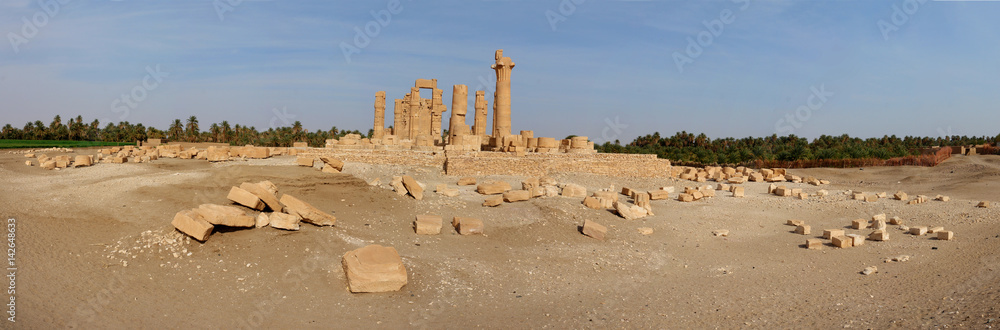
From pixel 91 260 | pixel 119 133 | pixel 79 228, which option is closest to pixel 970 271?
pixel 91 260

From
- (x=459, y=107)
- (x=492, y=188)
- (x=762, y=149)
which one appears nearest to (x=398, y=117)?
(x=459, y=107)

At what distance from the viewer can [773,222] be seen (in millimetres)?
15211

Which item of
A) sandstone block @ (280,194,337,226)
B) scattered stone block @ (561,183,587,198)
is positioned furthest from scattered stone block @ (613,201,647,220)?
sandstone block @ (280,194,337,226)

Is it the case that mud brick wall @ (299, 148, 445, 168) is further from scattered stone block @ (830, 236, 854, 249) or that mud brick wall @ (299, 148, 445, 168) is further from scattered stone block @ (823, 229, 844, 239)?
scattered stone block @ (830, 236, 854, 249)

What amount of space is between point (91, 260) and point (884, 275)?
1200cm

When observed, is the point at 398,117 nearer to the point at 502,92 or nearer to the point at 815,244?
the point at 502,92

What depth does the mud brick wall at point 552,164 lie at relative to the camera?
21922 millimetres

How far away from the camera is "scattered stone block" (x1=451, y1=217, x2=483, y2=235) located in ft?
37.4

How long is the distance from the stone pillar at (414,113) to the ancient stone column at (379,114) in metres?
2.50

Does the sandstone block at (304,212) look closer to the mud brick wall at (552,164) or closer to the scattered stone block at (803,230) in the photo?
the scattered stone block at (803,230)

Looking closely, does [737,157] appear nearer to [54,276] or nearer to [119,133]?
[54,276]

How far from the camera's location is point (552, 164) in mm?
23781

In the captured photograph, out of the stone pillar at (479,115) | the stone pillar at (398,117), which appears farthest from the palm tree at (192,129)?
the stone pillar at (479,115)

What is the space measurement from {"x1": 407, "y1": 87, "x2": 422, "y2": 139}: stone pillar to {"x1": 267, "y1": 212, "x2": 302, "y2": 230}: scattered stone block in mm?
24568
